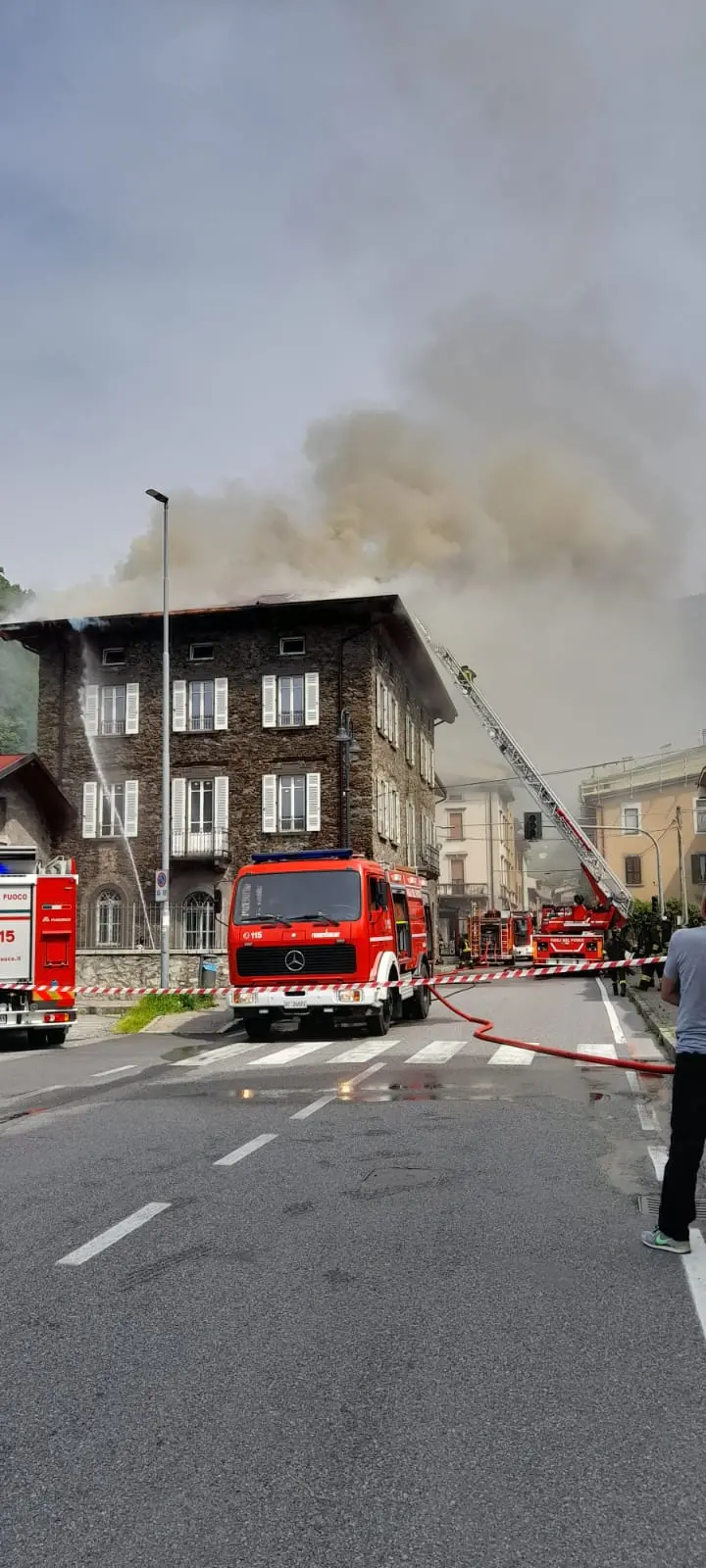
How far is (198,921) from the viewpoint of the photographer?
39062 mm

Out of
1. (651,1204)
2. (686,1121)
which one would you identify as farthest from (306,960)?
(686,1121)

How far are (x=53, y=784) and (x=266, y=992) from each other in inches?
649

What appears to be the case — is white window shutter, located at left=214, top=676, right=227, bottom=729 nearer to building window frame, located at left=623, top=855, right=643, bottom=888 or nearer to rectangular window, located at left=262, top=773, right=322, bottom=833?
rectangular window, located at left=262, top=773, right=322, bottom=833

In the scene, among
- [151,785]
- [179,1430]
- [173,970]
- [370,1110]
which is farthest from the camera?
[151,785]

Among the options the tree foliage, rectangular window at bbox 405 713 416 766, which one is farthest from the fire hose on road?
the tree foliage

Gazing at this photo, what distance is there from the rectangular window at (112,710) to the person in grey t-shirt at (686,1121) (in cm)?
3653

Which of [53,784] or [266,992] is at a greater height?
[53,784]

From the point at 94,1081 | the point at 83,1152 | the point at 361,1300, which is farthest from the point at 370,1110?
the point at 361,1300

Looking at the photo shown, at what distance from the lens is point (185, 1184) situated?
737cm

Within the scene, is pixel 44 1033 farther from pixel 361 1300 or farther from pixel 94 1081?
pixel 361 1300

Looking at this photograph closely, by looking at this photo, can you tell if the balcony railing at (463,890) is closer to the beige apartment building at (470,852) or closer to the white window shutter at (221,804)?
the beige apartment building at (470,852)

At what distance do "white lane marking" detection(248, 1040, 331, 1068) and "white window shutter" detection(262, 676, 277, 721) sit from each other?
2251 centimetres

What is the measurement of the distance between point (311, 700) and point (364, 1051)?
24.3m

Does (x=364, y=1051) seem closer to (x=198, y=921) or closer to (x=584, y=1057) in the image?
(x=584, y=1057)
